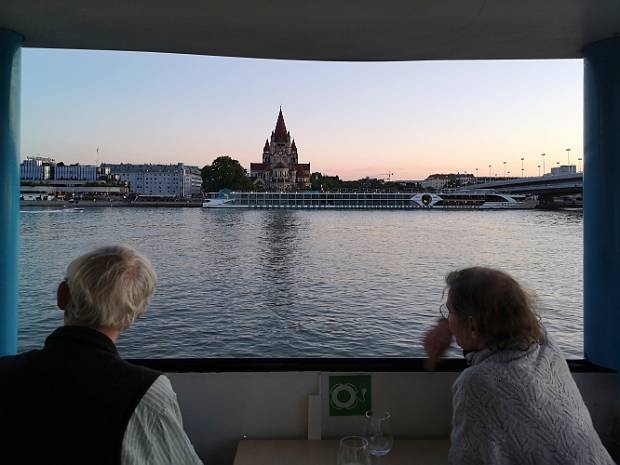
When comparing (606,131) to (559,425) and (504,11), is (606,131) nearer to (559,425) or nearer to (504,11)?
(504,11)

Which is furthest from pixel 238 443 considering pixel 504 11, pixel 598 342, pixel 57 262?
pixel 57 262

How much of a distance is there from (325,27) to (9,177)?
884 millimetres

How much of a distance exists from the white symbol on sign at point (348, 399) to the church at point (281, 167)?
5096 cm

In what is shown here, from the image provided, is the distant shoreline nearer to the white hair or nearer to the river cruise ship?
the river cruise ship

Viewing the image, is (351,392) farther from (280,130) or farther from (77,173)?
(77,173)

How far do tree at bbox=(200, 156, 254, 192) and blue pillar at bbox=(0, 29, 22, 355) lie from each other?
43516 mm

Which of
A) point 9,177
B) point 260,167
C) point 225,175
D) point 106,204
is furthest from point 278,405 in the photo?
point 260,167

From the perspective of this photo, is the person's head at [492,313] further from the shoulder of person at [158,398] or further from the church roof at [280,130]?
the church roof at [280,130]

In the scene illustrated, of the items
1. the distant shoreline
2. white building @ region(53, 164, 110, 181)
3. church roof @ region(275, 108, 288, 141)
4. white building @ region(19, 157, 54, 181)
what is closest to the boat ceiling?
the distant shoreline

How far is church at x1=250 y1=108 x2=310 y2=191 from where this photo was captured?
2101 inches

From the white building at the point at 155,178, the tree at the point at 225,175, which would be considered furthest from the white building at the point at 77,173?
the tree at the point at 225,175

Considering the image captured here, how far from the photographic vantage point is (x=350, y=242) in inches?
653

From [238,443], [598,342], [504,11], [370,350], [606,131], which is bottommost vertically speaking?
[370,350]

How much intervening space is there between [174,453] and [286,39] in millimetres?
1085
